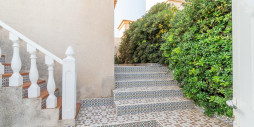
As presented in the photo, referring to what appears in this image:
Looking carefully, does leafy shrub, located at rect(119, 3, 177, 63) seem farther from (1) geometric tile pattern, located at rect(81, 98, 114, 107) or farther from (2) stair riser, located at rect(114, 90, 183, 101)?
(1) geometric tile pattern, located at rect(81, 98, 114, 107)

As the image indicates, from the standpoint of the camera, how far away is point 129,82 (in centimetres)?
325

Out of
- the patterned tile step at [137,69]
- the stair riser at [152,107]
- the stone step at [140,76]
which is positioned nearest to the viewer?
the stair riser at [152,107]

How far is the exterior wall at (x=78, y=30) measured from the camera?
269 centimetres

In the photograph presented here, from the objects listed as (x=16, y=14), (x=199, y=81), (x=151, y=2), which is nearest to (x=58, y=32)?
(x=16, y=14)

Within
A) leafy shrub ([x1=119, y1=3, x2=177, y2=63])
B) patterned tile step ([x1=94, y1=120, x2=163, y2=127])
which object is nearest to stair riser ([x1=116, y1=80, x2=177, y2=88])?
leafy shrub ([x1=119, y1=3, x2=177, y2=63])

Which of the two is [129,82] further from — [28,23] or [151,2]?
[151,2]

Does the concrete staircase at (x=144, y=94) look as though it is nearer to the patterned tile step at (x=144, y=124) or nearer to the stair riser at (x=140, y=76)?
the stair riser at (x=140, y=76)

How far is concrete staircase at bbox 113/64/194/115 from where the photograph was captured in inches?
98.3

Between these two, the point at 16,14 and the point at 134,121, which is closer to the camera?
the point at 134,121

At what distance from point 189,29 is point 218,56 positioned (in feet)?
2.68

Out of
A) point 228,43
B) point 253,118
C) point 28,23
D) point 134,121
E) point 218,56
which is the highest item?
point 28,23

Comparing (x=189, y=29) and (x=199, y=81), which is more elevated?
(x=189, y=29)

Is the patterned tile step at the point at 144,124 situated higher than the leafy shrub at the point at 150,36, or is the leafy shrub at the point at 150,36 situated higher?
the leafy shrub at the point at 150,36

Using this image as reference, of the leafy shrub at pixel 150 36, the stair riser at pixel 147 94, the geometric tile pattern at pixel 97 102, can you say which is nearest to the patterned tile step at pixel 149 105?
the stair riser at pixel 147 94
